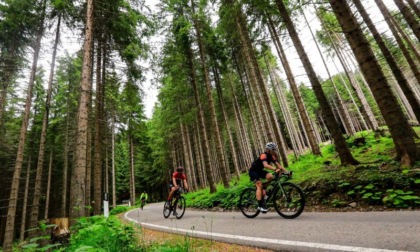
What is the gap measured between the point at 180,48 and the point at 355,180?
13.4m

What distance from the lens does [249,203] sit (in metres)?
6.89

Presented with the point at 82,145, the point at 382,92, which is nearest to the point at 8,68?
the point at 82,145

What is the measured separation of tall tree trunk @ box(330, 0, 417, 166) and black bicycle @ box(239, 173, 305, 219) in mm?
2895

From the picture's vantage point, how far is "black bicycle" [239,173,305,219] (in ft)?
18.5

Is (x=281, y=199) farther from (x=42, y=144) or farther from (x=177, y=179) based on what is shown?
(x=42, y=144)

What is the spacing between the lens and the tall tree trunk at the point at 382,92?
564 cm

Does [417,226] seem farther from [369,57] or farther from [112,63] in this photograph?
[112,63]

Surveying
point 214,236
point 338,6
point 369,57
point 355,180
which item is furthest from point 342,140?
point 214,236

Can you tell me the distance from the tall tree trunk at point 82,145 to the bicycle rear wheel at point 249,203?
4705 millimetres

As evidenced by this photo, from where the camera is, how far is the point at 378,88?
6.05 m

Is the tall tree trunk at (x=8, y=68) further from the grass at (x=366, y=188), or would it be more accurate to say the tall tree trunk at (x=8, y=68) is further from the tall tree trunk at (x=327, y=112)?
the grass at (x=366, y=188)

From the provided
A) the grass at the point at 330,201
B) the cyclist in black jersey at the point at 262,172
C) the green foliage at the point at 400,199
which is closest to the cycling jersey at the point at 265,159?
the cyclist in black jersey at the point at 262,172

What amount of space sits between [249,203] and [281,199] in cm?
110

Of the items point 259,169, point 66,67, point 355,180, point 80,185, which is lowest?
point 355,180
